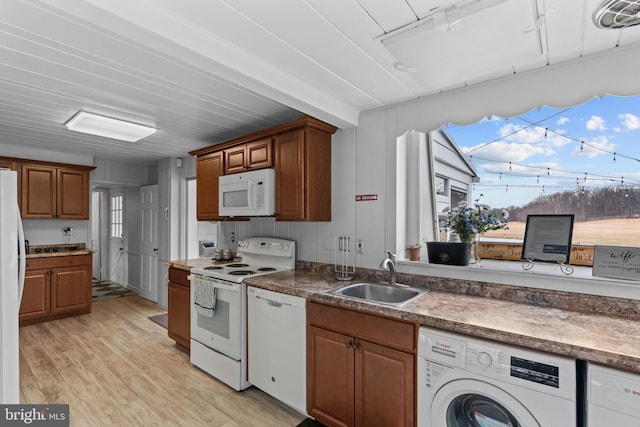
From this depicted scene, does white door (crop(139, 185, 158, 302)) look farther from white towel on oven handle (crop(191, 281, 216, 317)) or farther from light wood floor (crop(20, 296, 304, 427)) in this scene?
white towel on oven handle (crop(191, 281, 216, 317))

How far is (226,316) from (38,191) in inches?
142

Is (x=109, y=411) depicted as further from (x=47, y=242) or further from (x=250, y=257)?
(x=47, y=242)

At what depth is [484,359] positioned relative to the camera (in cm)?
143

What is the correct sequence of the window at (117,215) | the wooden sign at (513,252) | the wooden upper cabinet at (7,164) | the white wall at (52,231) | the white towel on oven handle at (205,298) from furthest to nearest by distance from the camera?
the window at (117,215), the white wall at (52,231), the wooden upper cabinet at (7,164), the white towel on oven handle at (205,298), the wooden sign at (513,252)

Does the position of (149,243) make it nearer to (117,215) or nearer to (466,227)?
(117,215)

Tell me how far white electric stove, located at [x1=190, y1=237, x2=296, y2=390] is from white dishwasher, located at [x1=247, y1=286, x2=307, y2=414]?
9 centimetres

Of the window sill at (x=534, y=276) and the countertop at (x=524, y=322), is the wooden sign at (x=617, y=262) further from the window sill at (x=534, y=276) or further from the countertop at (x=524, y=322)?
the countertop at (x=524, y=322)

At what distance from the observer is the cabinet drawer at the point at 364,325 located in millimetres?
1696

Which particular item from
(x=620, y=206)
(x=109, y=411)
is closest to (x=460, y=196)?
(x=620, y=206)

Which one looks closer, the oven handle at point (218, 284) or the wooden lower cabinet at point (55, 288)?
the oven handle at point (218, 284)

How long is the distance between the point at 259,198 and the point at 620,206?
255 centimetres

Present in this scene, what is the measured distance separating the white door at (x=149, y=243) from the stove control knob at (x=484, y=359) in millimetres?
4999

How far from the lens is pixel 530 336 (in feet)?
4.42

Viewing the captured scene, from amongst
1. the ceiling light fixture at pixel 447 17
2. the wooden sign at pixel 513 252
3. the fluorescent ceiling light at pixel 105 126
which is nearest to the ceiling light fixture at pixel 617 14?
the ceiling light fixture at pixel 447 17
